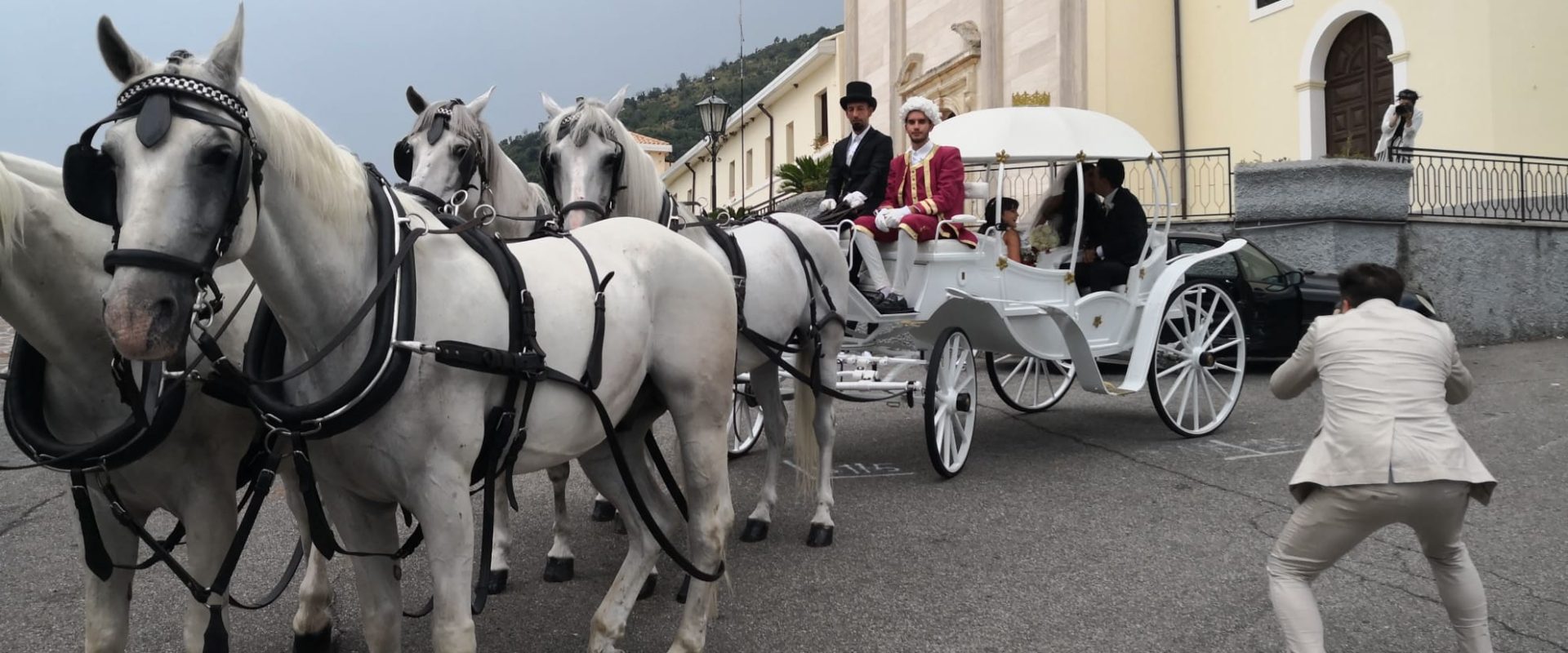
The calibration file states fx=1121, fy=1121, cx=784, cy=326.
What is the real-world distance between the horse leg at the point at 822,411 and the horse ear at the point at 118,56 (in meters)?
4.06

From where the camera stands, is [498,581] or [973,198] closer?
[498,581]

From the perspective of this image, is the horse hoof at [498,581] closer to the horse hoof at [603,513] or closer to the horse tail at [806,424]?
the horse hoof at [603,513]

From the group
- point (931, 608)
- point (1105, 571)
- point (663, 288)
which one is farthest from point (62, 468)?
point (1105, 571)

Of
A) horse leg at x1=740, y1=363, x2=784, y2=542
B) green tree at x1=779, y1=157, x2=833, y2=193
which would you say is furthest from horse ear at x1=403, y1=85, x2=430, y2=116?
green tree at x1=779, y1=157, x2=833, y2=193

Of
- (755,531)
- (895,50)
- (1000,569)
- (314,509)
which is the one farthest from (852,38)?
(314,509)

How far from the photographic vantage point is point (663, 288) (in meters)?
3.62

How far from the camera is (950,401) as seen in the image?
6902 millimetres

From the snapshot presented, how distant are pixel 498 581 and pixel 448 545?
87.4 inches

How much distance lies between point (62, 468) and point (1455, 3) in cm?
1660

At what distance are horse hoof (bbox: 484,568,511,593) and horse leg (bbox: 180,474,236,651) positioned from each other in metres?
1.78

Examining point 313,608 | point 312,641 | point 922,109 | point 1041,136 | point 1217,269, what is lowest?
point 312,641

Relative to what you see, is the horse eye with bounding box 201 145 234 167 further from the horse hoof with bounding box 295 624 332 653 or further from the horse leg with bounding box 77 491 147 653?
the horse hoof with bounding box 295 624 332 653

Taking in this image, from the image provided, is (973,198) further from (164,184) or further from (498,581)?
(164,184)

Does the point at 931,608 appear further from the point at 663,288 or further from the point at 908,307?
the point at 908,307
